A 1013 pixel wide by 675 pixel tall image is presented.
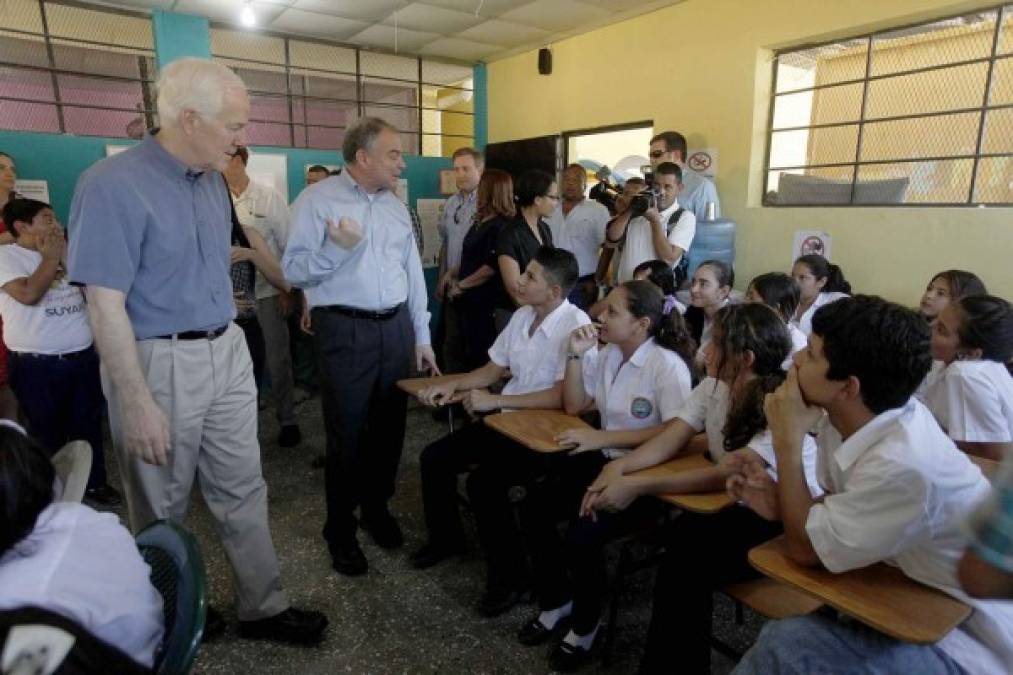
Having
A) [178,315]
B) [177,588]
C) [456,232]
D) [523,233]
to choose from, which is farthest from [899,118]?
[177,588]

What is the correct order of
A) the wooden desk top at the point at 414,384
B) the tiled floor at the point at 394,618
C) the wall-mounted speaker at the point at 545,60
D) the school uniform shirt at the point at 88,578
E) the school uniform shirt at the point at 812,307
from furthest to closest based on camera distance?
the wall-mounted speaker at the point at 545,60 < the school uniform shirt at the point at 812,307 < the wooden desk top at the point at 414,384 < the tiled floor at the point at 394,618 < the school uniform shirt at the point at 88,578

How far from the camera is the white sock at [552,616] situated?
1.99 m

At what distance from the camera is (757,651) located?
1.21m

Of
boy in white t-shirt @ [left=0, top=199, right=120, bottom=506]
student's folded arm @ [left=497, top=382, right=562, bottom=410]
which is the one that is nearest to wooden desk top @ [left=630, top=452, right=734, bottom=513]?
student's folded arm @ [left=497, top=382, right=562, bottom=410]

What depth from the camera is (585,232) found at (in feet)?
14.3

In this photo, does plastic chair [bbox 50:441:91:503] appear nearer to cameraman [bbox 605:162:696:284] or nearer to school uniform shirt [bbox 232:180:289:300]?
school uniform shirt [bbox 232:180:289:300]

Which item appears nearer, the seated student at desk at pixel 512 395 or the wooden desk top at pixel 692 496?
the wooden desk top at pixel 692 496

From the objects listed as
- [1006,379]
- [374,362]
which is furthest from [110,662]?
[1006,379]

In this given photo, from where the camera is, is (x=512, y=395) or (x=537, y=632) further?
(x=512, y=395)

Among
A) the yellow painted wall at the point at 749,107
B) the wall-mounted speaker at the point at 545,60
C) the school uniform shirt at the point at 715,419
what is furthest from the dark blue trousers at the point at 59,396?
the wall-mounted speaker at the point at 545,60

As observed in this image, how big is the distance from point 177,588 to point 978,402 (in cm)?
214

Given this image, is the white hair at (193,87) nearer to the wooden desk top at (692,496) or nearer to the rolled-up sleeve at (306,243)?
the rolled-up sleeve at (306,243)

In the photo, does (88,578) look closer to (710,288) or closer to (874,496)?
(874,496)

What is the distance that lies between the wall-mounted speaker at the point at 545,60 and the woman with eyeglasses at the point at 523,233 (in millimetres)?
2731
